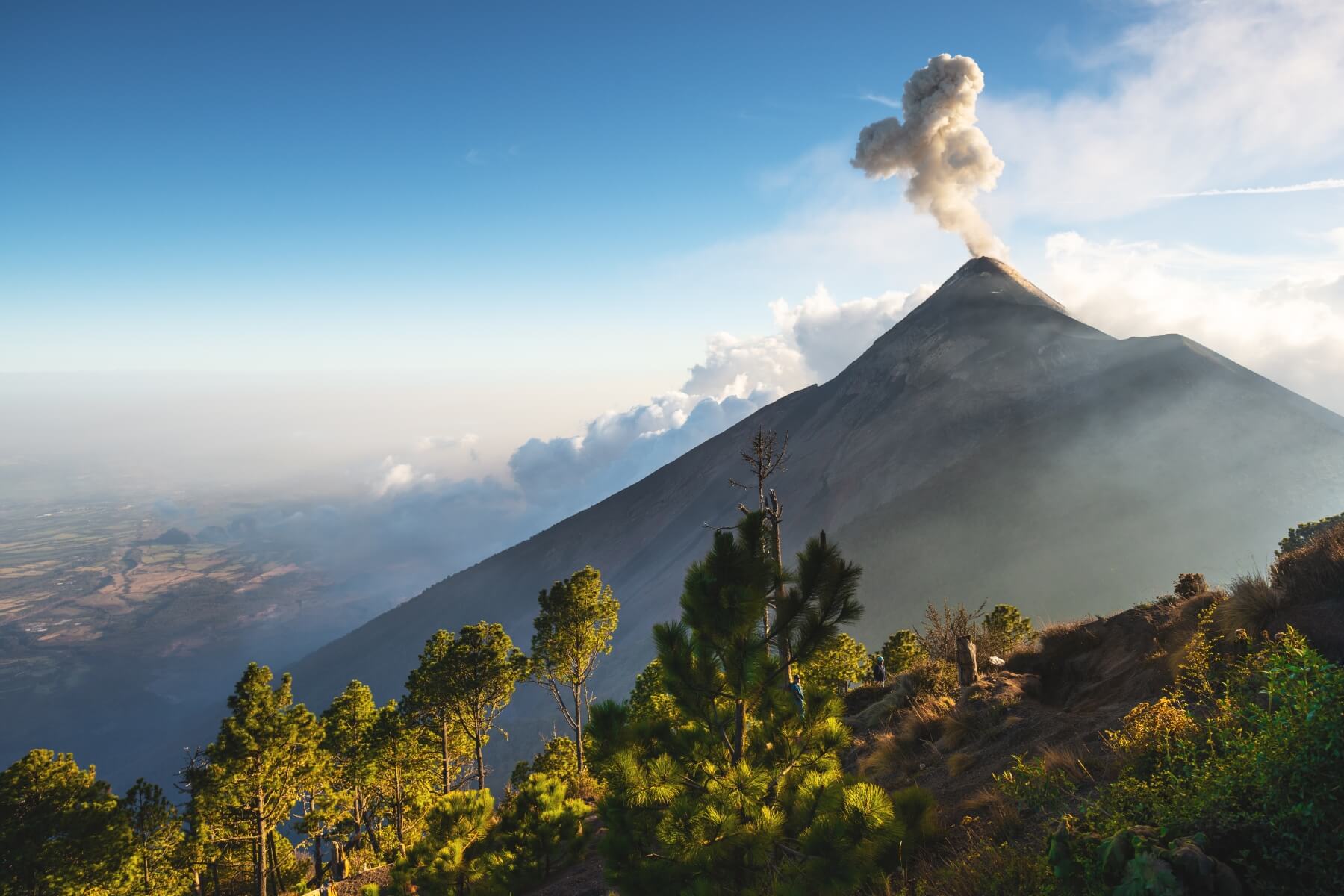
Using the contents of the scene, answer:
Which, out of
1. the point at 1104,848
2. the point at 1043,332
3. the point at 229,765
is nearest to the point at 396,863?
the point at 229,765

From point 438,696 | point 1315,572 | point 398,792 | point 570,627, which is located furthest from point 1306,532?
point 398,792

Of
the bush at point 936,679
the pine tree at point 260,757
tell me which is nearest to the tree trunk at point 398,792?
the pine tree at point 260,757

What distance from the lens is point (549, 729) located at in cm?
12625

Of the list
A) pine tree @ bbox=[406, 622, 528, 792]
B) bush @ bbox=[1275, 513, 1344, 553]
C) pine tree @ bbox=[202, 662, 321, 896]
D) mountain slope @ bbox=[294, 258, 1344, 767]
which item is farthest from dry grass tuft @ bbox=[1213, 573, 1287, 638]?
mountain slope @ bbox=[294, 258, 1344, 767]

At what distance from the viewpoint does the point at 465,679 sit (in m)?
28.0

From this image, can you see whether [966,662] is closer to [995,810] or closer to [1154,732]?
[995,810]

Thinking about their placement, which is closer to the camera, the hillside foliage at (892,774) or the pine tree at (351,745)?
the hillside foliage at (892,774)

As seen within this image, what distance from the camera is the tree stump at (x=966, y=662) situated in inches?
569

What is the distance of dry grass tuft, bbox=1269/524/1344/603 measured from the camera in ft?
28.0

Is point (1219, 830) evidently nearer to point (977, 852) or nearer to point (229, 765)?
point (977, 852)

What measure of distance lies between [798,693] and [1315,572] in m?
7.53

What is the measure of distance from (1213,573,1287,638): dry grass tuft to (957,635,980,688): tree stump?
17.5 feet

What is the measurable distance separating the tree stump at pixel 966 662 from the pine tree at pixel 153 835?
89.4 feet

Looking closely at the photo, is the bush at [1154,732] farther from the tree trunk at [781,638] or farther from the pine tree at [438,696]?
the pine tree at [438,696]
